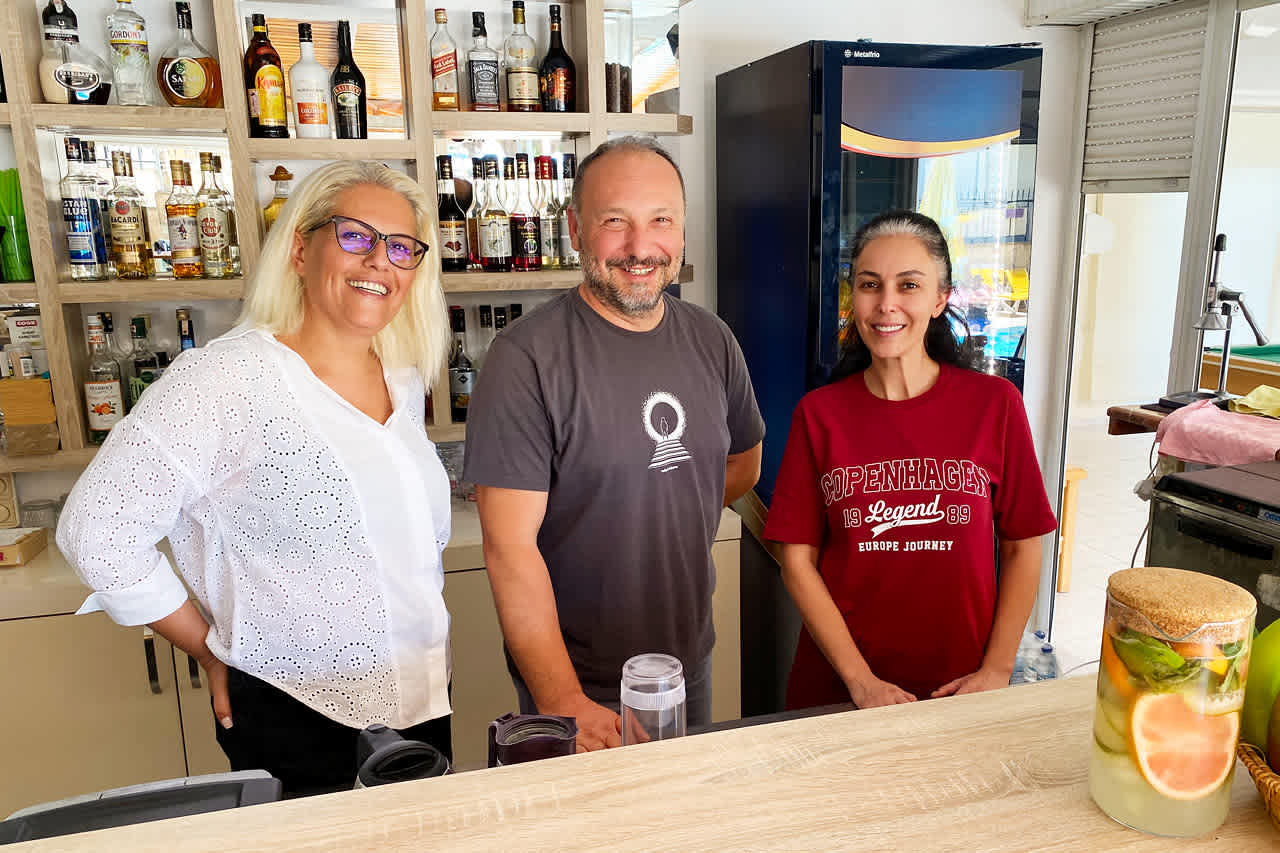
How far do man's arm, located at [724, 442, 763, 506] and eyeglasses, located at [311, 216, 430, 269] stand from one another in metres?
0.74

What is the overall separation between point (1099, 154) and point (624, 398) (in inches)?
102

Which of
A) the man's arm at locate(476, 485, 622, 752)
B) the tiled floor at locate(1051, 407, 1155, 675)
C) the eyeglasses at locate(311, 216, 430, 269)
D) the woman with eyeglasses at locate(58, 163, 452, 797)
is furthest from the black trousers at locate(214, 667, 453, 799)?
the tiled floor at locate(1051, 407, 1155, 675)

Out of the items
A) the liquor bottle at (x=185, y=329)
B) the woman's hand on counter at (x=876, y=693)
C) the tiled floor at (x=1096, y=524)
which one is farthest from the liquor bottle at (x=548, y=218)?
the tiled floor at (x=1096, y=524)

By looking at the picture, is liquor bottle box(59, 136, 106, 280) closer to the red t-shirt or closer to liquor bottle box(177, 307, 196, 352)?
liquor bottle box(177, 307, 196, 352)

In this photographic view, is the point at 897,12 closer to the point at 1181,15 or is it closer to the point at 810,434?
the point at 1181,15

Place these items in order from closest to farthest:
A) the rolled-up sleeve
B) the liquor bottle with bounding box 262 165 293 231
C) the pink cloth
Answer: the rolled-up sleeve
the pink cloth
the liquor bottle with bounding box 262 165 293 231

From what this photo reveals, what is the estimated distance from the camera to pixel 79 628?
2.07 meters

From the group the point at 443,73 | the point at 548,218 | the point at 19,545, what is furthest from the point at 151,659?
the point at 443,73

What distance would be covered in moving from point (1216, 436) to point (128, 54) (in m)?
2.60

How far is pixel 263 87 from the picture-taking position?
219cm

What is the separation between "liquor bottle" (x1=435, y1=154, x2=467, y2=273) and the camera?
2438 mm

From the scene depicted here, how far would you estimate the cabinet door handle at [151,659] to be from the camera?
6.79ft

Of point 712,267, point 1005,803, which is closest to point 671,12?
point 712,267

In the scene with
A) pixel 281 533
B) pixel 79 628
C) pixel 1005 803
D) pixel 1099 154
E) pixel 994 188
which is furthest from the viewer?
pixel 1099 154
